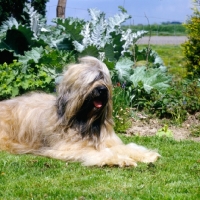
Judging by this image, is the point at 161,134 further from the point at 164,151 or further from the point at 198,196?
the point at 198,196

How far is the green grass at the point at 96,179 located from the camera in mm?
5043

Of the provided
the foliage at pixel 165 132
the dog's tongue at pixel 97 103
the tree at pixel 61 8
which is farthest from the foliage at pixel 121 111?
the tree at pixel 61 8

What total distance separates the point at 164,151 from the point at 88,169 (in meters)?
1.55

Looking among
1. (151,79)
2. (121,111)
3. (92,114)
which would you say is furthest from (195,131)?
(92,114)

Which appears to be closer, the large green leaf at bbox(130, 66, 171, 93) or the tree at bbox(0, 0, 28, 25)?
the large green leaf at bbox(130, 66, 171, 93)

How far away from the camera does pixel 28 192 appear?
5102mm

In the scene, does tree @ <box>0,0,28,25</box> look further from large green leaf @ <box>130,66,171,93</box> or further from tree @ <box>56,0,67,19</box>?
large green leaf @ <box>130,66,171,93</box>

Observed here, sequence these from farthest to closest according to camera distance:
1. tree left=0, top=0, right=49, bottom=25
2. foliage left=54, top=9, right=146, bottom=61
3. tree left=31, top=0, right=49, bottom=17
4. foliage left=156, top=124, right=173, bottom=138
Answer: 1. tree left=31, top=0, right=49, bottom=17
2. tree left=0, top=0, right=49, bottom=25
3. foliage left=54, top=9, right=146, bottom=61
4. foliage left=156, top=124, right=173, bottom=138

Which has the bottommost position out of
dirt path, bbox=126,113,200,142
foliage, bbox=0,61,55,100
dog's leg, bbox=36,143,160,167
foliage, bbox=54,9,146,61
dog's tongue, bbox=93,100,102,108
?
dirt path, bbox=126,113,200,142

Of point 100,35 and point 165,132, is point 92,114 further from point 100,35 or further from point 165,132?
point 100,35

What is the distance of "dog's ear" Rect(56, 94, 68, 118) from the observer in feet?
21.4

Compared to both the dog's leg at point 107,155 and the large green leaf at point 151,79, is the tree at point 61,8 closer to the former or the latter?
the large green leaf at point 151,79

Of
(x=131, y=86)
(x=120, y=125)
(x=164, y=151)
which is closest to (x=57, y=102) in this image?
(x=164, y=151)

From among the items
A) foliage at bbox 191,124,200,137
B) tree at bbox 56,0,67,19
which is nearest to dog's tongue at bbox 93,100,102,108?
foliage at bbox 191,124,200,137
